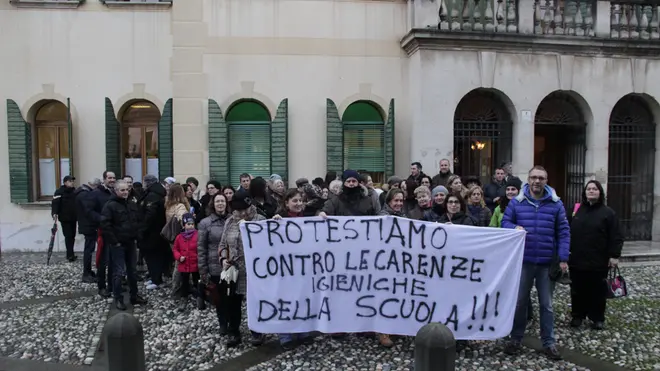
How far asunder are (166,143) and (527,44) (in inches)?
327

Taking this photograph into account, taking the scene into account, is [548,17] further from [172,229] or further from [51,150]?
[51,150]

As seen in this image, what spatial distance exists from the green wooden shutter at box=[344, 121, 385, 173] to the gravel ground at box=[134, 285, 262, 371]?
548 cm

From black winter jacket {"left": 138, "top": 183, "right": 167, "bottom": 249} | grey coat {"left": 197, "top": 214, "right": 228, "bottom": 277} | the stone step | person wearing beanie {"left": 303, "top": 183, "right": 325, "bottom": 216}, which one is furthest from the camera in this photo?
the stone step

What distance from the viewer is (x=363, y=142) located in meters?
11.5

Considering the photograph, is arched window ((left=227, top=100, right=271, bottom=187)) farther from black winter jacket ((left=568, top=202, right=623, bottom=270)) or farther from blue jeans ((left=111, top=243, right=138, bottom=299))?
black winter jacket ((left=568, top=202, right=623, bottom=270))

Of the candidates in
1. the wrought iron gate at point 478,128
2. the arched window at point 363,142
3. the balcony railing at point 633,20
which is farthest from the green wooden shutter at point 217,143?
the balcony railing at point 633,20

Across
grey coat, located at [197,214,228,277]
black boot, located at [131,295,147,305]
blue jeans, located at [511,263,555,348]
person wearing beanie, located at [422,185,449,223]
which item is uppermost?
person wearing beanie, located at [422,185,449,223]

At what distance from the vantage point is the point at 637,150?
40.2 ft

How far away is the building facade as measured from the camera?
10781 millimetres

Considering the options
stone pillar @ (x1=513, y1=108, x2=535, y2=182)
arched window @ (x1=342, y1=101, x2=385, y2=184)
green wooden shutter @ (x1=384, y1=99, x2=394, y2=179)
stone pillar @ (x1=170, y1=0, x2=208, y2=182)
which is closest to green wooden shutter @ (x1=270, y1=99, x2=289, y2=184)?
arched window @ (x1=342, y1=101, x2=385, y2=184)

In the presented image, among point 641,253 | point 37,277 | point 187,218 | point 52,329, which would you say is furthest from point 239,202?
point 641,253

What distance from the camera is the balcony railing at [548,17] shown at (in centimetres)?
1059

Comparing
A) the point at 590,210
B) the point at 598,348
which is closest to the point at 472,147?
the point at 590,210

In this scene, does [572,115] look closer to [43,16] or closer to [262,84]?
[262,84]
